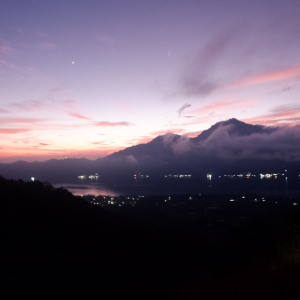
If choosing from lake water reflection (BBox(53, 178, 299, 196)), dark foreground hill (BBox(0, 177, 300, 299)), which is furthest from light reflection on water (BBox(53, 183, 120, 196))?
dark foreground hill (BBox(0, 177, 300, 299))

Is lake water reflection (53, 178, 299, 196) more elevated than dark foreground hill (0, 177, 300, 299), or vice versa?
dark foreground hill (0, 177, 300, 299)

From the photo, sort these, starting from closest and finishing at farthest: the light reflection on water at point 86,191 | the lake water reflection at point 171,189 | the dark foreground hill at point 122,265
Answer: the dark foreground hill at point 122,265 < the light reflection on water at point 86,191 < the lake water reflection at point 171,189

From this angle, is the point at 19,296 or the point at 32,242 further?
the point at 32,242

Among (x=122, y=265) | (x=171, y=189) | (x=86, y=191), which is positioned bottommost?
(x=171, y=189)

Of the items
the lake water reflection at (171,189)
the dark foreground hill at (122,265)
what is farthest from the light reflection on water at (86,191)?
the dark foreground hill at (122,265)

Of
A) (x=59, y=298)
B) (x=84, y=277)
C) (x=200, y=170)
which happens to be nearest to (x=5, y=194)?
(x=84, y=277)

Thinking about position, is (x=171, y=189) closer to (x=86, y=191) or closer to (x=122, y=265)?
(x=86, y=191)

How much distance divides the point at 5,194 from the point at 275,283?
14.8m

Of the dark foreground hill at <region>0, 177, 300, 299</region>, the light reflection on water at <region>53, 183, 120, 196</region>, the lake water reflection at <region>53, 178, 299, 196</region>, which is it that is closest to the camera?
the dark foreground hill at <region>0, 177, 300, 299</region>

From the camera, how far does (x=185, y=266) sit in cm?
913

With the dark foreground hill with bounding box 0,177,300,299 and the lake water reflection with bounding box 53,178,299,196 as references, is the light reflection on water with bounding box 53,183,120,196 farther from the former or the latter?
the dark foreground hill with bounding box 0,177,300,299

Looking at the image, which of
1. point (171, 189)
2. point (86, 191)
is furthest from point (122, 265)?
point (171, 189)

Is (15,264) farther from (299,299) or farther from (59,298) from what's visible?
(299,299)

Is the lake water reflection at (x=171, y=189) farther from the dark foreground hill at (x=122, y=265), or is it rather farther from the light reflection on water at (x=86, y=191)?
the dark foreground hill at (x=122, y=265)
